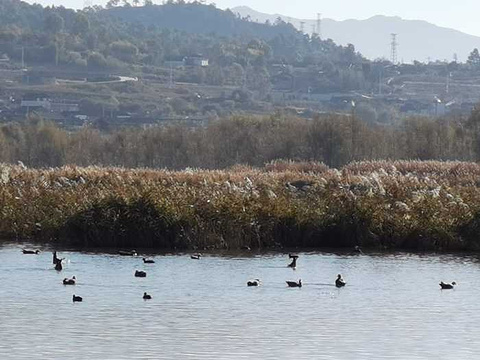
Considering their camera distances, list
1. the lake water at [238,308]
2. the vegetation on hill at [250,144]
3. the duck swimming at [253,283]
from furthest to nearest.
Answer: the vegetation on hill at [250,144]
the duck swimming at [253,283]
the lake water at [238,308]

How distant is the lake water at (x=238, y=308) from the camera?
2114 cm

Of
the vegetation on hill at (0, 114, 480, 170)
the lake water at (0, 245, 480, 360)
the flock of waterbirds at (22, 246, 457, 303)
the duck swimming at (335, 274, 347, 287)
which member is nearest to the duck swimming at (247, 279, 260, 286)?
the flock of waterbirds at (22, 246, 457, 303)

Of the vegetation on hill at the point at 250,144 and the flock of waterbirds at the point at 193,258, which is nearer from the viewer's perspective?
the flock of waterbirds at the point at 193,258

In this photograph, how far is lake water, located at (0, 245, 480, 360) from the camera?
69.4 ft

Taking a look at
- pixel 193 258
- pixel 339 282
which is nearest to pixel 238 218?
pixel 193 258

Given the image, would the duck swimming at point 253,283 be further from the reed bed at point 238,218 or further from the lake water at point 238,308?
the reed bed at point 238,218

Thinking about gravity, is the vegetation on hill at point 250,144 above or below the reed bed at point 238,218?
below

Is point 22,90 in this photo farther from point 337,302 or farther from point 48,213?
point 337,302

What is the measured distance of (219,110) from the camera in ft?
587

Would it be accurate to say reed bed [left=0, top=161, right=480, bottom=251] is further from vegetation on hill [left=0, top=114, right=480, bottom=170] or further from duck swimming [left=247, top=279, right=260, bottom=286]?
vegetation on hill [left=0, top=114, right=480, bottom=170]

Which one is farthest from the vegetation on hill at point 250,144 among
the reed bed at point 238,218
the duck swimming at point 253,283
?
the duck swimming at point 253,283

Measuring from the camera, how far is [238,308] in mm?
24859

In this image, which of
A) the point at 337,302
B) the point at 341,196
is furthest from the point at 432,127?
the point at 337,302

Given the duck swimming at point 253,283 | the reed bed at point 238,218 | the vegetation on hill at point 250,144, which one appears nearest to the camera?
the duck swimming at point 253,283
